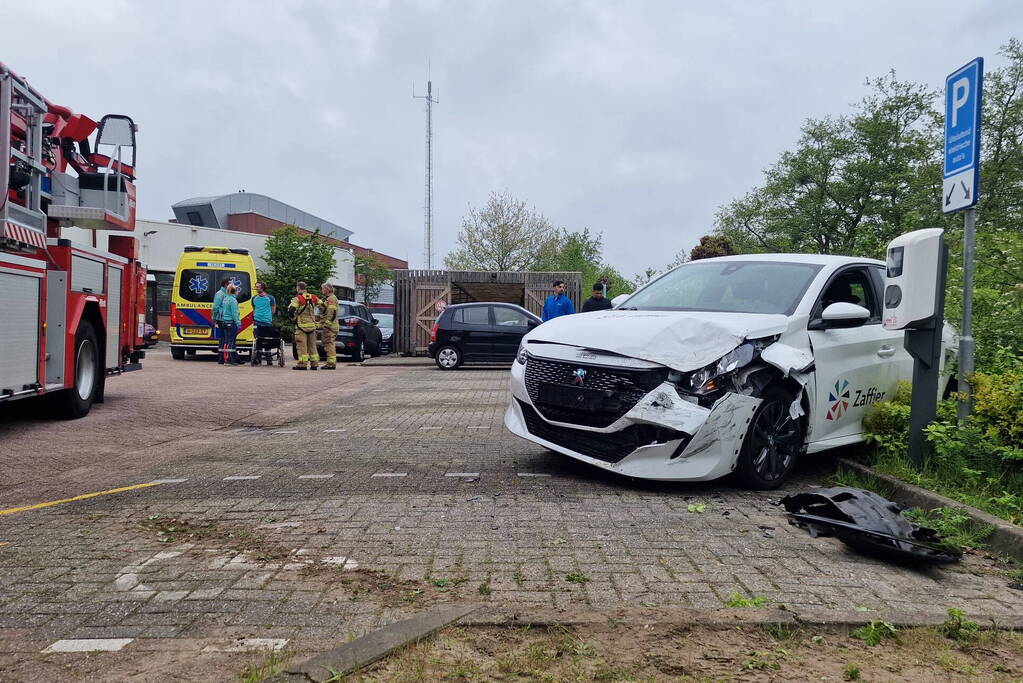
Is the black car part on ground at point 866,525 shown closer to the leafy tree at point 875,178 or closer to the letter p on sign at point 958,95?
the letter p on sign at point 958,95

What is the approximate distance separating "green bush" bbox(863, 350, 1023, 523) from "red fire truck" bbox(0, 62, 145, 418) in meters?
7.70

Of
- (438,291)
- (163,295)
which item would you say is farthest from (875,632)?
(163,295)

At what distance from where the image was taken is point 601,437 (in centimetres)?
550

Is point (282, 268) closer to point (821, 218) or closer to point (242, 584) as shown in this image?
point (821, 218)

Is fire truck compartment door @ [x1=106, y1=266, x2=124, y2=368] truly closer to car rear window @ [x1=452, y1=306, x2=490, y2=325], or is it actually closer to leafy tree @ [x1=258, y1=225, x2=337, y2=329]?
car rear window @ [x1=452, y1=306, x2=490, y2=325]

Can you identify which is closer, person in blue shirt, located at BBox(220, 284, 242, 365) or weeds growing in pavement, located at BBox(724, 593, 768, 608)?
weeds growing in pavement, located at BBox(724, 593, 768, 608)

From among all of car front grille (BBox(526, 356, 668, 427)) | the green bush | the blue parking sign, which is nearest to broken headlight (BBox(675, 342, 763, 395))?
car front grille (BBox(526, 356, 668, 427))

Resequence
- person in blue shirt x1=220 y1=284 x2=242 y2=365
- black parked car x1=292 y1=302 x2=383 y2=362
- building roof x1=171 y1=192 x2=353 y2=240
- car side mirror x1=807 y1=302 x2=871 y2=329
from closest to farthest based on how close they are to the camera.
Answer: car side mirror x1=807 y1=302 x2=871 y2=329
person in blue shirt x1=220 y1=284 x2=242 y2=365
black parked car x1=292 y1=302 x2=383 y2=362
building roof x1=171 y1=192 x2=353 y2=240

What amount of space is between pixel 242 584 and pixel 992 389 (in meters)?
4.85

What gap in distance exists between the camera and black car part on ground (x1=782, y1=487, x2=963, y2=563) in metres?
4.00

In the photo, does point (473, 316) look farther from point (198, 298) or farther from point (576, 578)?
point (576, 578)

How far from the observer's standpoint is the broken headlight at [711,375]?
521 cm

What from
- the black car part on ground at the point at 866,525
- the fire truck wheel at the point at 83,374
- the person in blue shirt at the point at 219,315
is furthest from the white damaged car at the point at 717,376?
the person in blue shirt at the point at 219,315

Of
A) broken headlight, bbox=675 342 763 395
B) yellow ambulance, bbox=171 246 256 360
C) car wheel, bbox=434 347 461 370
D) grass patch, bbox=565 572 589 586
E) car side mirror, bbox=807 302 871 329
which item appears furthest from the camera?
yellow ambulance, bbox=171 246 256 360
